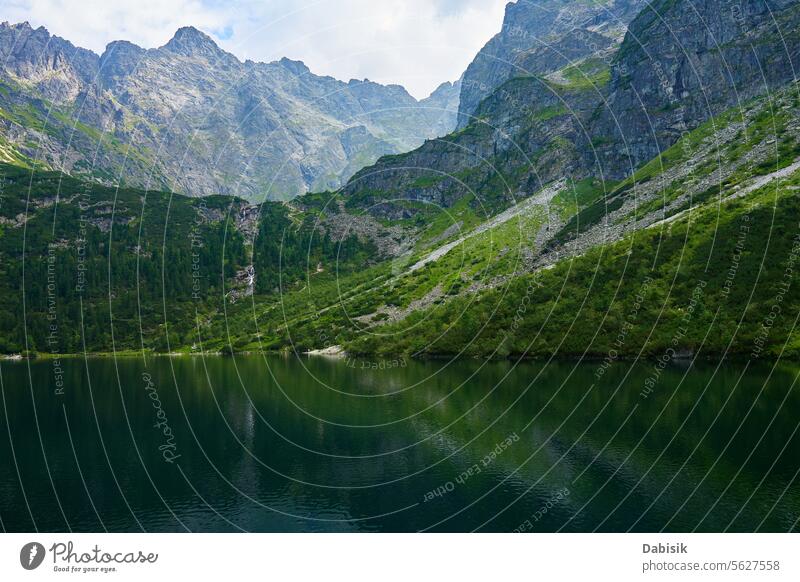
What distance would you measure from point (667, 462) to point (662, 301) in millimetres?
79238

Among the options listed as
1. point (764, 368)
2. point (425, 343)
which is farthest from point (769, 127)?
point (425, 343)

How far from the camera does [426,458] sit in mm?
52812
